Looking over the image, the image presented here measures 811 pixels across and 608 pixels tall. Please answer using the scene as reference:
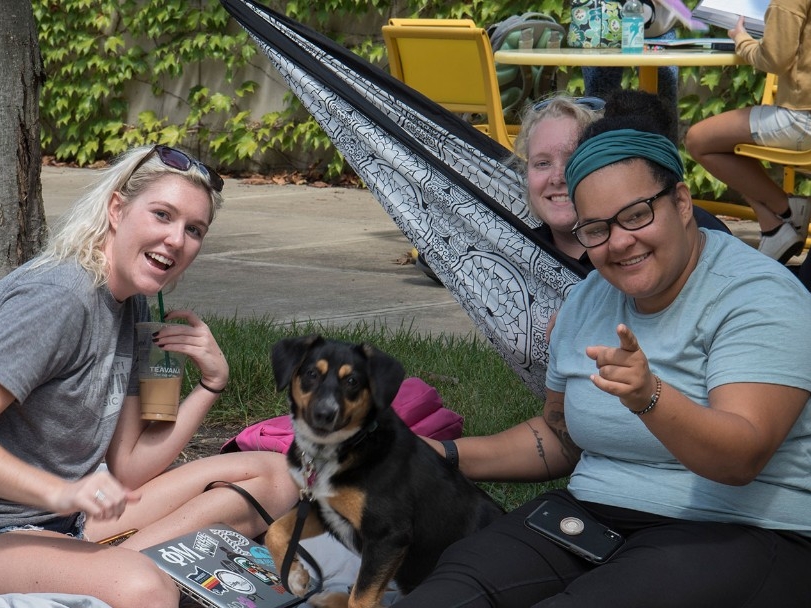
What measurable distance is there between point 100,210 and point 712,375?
4.29 ft

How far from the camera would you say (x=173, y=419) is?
2727mm

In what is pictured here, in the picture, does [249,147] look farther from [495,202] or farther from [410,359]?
[495,202]

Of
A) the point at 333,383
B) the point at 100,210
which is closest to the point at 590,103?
the point at 333,383

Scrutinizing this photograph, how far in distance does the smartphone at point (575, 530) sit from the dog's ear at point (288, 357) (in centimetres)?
63

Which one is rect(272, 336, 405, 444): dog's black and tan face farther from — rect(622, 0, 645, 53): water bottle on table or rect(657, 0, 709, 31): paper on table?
rect(657, 0, 709, 31): paper on table

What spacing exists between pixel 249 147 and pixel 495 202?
246 inches

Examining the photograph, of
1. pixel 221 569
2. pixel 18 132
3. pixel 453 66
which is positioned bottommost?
pixel 221 569

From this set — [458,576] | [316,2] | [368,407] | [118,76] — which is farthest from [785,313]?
[118,76]

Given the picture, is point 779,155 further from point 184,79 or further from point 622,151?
point 184,79

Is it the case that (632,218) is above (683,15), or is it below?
above

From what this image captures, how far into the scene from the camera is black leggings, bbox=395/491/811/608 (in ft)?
6.56

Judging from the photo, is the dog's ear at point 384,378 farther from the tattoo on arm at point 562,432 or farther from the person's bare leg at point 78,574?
the person's bare leg at point 78,574

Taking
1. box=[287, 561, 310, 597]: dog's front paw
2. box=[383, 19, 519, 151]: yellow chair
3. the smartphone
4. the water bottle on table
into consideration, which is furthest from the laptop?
the water bottle on table

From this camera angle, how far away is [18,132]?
3.82 metres
